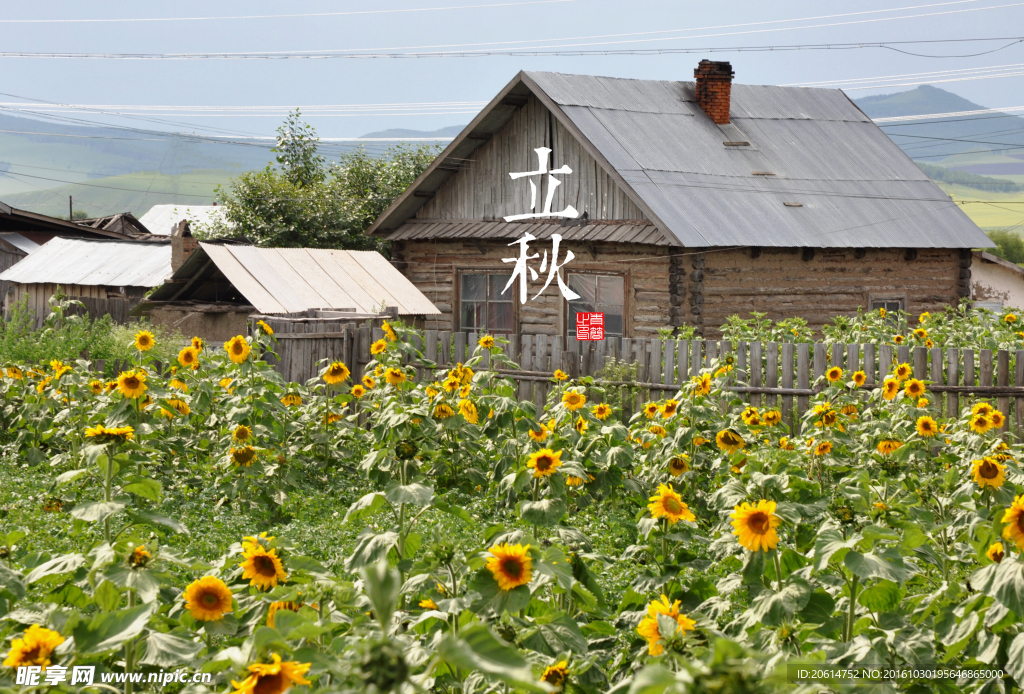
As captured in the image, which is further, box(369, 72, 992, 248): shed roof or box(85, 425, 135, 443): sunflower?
box(369, 72, 992, 248): shed roof

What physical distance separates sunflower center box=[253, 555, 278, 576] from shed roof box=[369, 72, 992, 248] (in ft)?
39.1

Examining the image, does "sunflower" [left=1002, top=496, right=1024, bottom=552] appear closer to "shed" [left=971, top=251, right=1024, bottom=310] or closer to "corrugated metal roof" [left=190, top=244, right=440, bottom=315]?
"corrugated metal roof" [left=190, top=244, right=440, bottom=315]

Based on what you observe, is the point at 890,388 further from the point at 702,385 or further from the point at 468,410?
the point at 468,410

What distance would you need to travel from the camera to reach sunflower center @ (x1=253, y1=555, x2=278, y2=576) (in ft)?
7.91

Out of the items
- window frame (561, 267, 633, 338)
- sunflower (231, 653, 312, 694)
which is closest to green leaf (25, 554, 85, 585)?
sunflower (231, 653, 312, 694)

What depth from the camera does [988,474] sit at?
3881 millimetres

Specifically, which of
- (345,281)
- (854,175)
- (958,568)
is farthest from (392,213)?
(958,568)

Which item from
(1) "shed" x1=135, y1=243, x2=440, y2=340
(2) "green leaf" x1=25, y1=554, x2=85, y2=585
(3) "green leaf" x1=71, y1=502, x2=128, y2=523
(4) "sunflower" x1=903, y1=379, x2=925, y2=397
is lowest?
(2) "green leaf" x1=25, y1=554, x2=85, y2=585

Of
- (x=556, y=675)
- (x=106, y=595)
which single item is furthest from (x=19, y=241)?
(x=556, y=675)

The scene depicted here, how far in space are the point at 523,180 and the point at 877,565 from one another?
15397 millimetres

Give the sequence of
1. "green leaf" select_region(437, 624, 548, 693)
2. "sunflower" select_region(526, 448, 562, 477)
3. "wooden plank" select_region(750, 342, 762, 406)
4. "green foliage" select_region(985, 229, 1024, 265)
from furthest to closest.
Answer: "green foliage" select_region(985, 229, 1024, 265), "wooden plank" select_region(750, 342, 762, 406), "sunflower" select_region(526, 448, 562, 477), "green leaf" select_region(437, 624, 548, 693)

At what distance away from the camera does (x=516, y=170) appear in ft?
57.2

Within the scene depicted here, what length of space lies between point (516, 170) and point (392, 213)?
106 inches

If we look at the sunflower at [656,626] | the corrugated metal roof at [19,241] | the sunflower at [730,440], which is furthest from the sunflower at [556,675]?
the corrugated metal roof at [19,241]
